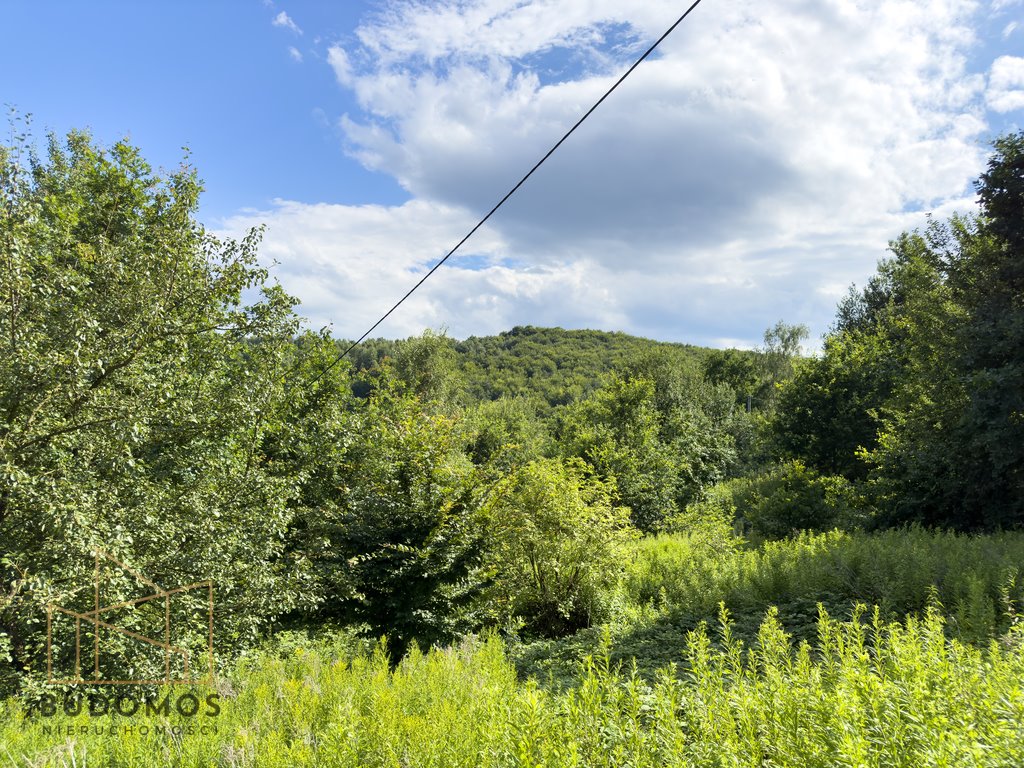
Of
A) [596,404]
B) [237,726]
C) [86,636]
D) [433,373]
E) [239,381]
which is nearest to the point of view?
[237,726]

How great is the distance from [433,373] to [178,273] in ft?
87.6

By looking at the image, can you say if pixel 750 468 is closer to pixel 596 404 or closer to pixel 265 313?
pixel 596 404

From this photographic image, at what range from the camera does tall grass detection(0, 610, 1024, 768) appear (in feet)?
7.37

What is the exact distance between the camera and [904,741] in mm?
2240

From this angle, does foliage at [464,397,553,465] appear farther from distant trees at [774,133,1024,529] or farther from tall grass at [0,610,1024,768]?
tall grass at [0,610,1024,768]

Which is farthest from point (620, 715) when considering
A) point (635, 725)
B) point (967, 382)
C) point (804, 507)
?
point (804, 507)

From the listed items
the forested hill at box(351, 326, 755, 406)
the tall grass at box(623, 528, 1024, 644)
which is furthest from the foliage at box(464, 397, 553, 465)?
the tall grass at box(623, 528, 1024, 644)

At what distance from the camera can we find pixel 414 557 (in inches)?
321

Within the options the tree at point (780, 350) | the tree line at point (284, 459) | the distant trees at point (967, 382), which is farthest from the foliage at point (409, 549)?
the tree at point (780, 350)

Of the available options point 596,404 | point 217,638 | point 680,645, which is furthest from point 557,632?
point 596,404

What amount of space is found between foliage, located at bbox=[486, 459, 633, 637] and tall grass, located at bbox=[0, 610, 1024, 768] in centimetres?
568

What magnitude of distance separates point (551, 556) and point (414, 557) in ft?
8.77

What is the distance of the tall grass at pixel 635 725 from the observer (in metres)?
2.25

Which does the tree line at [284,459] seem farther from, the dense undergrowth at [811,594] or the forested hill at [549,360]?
the forested hill at [549,360]
